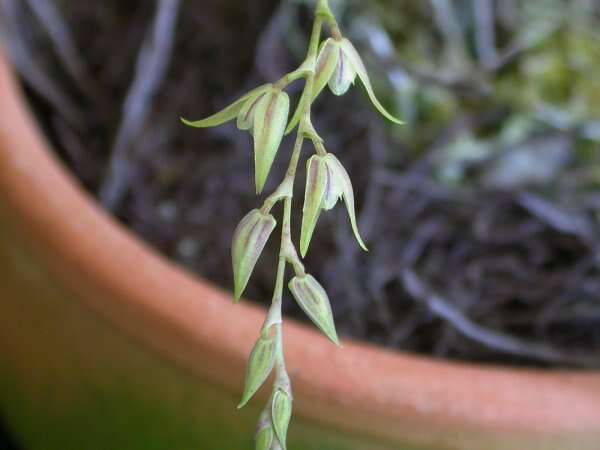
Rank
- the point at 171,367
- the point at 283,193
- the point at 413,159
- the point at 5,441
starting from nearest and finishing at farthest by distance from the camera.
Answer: the point at 283,193
the point at 171,367
the point at 413,159
the point at 5,441

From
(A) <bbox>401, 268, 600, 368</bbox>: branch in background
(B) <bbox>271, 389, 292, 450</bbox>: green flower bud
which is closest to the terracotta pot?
(A) <bbox>401, 268, 600, 368</bbox>: branch in background

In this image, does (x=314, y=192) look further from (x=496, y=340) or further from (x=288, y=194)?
(x=496, y=340)

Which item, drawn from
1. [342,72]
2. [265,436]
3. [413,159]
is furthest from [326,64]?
[413,159]

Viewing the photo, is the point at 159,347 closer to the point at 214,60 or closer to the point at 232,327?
the point at 232,327

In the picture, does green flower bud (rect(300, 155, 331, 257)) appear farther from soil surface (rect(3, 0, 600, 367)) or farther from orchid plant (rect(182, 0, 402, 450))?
soil surface (rect(3, 0, 600, 367))

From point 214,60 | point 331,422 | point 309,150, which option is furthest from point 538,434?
point 214,60
